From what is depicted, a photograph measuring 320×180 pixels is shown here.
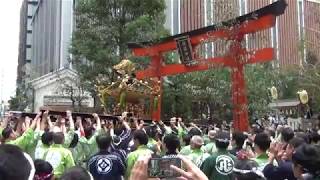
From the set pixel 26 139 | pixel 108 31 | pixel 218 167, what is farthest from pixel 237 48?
pixel 108 31

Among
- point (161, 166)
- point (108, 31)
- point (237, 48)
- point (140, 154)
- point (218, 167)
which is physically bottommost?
point (218, 167)

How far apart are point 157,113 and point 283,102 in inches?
844

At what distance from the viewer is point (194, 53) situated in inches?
682

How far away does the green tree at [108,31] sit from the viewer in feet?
75.5

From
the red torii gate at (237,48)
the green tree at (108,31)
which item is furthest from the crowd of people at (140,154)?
the green tree at (108,31)

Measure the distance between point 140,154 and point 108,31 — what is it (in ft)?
60.1

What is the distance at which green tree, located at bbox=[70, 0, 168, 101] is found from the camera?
75.5ft

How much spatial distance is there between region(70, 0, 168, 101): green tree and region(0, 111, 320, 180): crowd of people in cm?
1273

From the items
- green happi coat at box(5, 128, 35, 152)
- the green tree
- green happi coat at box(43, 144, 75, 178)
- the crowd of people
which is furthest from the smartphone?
the green tree

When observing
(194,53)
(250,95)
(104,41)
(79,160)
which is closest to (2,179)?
(79,160)

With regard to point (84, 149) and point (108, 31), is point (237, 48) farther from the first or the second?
point (108, 31)

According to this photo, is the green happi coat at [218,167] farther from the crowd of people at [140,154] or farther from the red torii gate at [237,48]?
the red torii gate at [237,48]

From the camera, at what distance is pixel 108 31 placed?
2345cm

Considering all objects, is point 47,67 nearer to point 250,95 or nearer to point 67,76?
point 67,76
